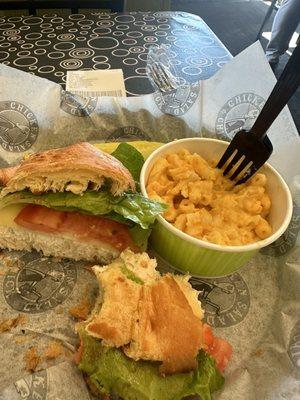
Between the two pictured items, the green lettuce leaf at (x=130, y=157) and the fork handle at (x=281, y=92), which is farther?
the green lettuce leaf at (x=130, y=157)

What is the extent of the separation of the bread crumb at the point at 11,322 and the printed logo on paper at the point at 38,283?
29mm

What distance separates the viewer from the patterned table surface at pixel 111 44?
6.89ft

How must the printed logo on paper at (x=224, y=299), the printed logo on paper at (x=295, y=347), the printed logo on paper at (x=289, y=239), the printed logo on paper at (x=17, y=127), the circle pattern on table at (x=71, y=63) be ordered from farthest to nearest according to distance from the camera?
1. the circle pattern on table at (x=71, y=63)
2. the printed logo on paper at (x=17, y=127)
3. the printed logo on paper at (x=289, y=239)
4. the printed logo on paper at (x=224, y=299)
5. the printed logo on paper at (x=295, y=347)

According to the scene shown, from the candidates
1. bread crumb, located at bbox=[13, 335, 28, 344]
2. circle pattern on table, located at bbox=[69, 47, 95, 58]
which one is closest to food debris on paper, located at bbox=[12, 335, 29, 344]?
bread crumb, located at bbox=[13, 335, 28, 344]

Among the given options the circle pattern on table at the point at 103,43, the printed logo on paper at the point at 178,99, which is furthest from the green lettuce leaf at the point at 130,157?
the circle pattern on table at the point at 103,43

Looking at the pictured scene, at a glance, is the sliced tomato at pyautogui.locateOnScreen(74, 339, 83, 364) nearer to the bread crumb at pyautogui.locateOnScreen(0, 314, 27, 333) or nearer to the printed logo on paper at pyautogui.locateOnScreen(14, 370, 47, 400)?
the printed logo on paper at pyautogui.locateOnScreen(14, 370, 47, 400)

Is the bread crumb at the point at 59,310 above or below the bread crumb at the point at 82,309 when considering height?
below

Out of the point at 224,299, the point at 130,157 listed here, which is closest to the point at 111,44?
the point at 130,157

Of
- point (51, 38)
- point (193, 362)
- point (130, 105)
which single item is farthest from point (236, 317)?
point (51, 38)

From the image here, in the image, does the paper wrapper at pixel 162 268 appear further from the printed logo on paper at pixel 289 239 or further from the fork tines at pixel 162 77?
the fork tines at pixel 162 77

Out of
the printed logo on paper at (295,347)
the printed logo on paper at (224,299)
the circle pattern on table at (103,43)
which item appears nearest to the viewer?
the printed logo on paper at (295,347)

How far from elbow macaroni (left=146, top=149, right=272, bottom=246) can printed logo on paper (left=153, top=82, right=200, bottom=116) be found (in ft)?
1.24

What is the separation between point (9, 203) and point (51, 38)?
→ 1.47 metres

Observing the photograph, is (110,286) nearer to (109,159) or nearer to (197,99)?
(109,159)
